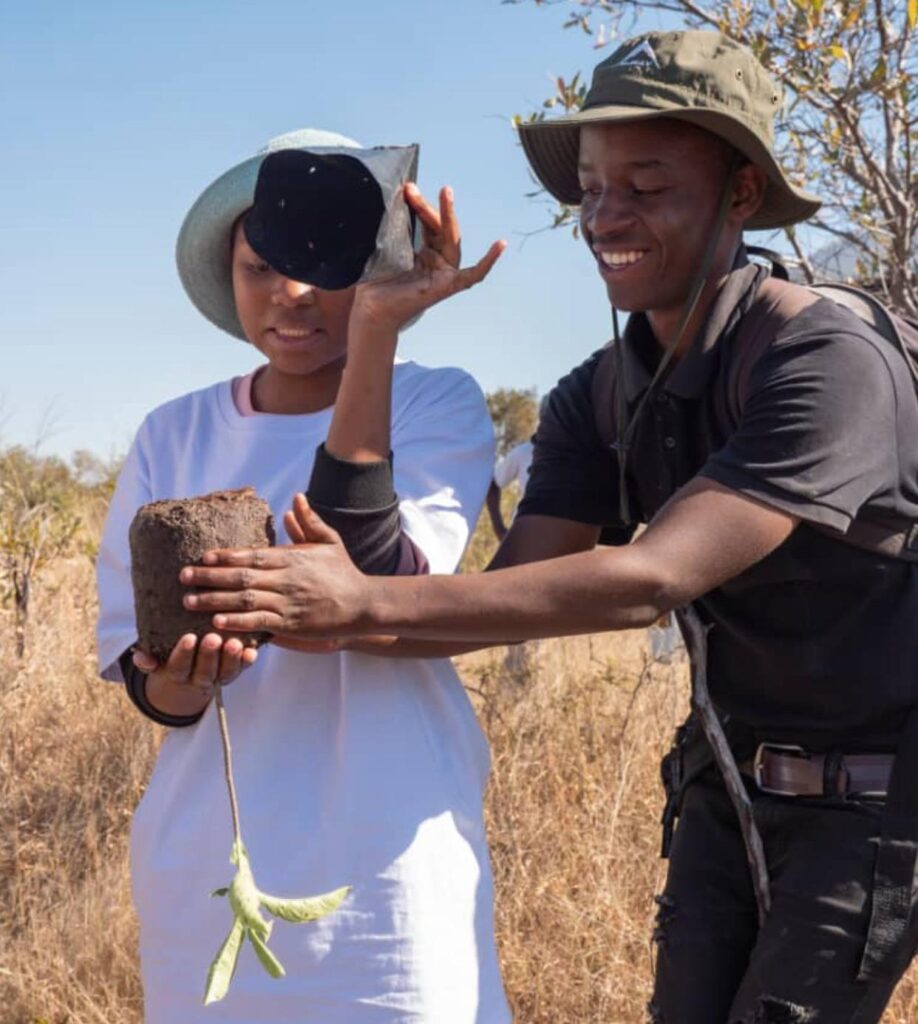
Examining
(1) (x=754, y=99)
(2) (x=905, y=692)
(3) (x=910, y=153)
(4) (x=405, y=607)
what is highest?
(3) (x=910, y=153)

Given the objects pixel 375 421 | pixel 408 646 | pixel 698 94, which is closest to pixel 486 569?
pixel 408 646

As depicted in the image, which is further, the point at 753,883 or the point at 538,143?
the point at 538,143

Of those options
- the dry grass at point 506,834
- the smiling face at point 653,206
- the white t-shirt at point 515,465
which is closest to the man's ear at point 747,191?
the smiling face at point 653,206

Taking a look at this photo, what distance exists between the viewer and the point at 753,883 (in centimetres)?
220

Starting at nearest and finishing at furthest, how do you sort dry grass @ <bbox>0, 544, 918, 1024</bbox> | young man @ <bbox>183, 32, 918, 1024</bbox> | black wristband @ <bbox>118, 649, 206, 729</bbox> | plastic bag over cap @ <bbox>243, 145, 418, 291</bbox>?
young man @ <bbox>183, 32, 918, 1024</bbox> < plastic bag over cap @ <bbox>243, 145, 418, 291</bbox> < black wristband @ <bbox>118, 649, 206, 729</bbox> < dry grass @ <bbox>0, 544, 918, 1024</bbox>

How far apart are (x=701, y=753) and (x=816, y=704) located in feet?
0.96

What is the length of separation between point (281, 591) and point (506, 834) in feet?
7.75

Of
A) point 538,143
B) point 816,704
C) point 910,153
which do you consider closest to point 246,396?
point 538,143

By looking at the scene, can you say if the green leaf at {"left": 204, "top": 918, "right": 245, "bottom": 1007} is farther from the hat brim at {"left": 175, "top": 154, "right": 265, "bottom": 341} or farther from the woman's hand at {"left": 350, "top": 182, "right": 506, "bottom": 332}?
Result: the hat brim at {"left": 175, "top": 154, "right": 265, "bottom": 341}

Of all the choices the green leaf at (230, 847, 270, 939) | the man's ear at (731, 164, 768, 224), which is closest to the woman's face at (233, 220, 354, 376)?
the man's ear at (731, 164, 768, 224)

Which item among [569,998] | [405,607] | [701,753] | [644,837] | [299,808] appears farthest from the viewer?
[644,837]

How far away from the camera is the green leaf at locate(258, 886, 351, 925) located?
1.75m

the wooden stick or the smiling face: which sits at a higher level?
the smiling face

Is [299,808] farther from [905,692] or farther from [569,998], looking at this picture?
[569,998]
